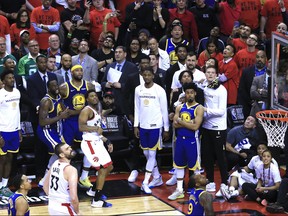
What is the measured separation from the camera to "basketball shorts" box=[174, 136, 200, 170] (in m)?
12.9

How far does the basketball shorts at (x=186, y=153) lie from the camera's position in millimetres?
12938

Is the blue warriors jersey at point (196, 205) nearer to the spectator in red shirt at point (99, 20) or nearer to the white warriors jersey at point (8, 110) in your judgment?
the white warriors jersey at point (8, 110)

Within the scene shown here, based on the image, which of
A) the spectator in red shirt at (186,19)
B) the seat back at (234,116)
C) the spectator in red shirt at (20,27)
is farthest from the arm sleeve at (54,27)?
the seat back at (234,116)

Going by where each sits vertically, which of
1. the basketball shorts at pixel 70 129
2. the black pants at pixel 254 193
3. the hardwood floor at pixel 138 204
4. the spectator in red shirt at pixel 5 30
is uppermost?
the spectator in red shirt at pixel 5 30

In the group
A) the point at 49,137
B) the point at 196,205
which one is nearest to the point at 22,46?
the point at 49,137

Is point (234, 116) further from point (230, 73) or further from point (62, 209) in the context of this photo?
point (62, 209)

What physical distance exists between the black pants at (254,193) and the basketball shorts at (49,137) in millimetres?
3231

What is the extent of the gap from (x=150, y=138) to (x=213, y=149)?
1.08 metres

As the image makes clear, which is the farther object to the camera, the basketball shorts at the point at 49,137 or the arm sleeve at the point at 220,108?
the basketball shorts at the point at 49,137

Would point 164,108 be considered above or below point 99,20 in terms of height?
below

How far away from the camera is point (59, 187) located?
1044cm

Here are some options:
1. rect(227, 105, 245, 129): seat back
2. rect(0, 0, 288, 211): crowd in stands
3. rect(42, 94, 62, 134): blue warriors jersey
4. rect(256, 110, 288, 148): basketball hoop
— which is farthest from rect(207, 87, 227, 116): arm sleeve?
rect(42, 94, 62, 134): blue warriors jersey

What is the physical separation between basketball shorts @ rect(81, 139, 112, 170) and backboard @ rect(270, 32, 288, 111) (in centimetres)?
308

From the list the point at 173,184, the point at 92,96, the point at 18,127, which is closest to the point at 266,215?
the point at 173,184
